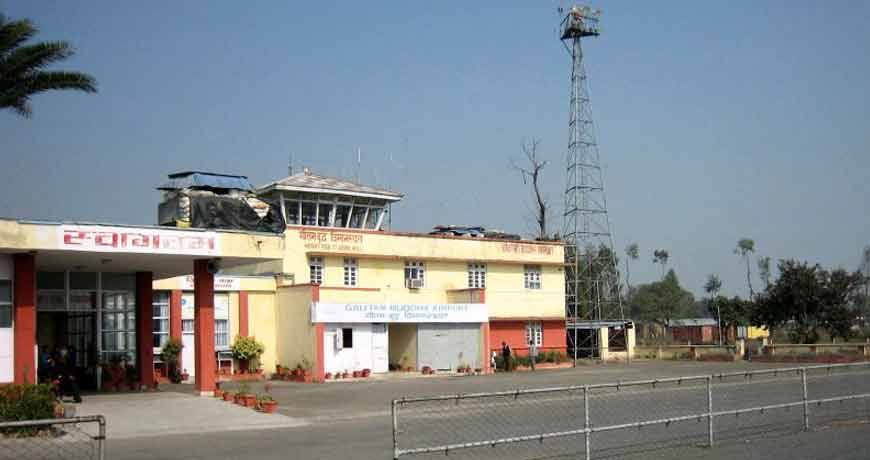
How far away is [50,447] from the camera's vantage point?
16234mm

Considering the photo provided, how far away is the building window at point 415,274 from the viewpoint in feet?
150

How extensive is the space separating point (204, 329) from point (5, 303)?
5459mm

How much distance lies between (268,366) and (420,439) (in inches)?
978

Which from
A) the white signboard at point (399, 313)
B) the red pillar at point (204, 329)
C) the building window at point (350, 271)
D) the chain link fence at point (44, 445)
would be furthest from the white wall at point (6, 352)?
the building window at point (350, 271)

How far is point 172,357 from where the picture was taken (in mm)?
36812

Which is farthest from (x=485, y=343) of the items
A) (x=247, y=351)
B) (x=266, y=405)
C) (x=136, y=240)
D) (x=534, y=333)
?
(x=136, y=240)

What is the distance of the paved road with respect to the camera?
1483 cm

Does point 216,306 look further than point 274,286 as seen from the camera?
No

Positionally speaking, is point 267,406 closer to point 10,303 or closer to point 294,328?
point 10,303

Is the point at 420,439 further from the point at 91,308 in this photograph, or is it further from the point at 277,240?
the point at 91,308

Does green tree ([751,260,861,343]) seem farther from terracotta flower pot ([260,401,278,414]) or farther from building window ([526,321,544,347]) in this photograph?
terracotta flower pot ([260,401,278,414])

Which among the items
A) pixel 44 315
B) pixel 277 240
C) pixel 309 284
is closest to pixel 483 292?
pixel 309 284

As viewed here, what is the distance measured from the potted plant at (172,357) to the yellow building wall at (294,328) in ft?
14.4

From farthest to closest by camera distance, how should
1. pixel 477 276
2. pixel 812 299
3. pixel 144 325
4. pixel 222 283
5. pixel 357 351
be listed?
1. pixel 812 299
2. pixel 477 276
3. pixel 357 351
4. pixel 222 283
5. pixel 144 325
